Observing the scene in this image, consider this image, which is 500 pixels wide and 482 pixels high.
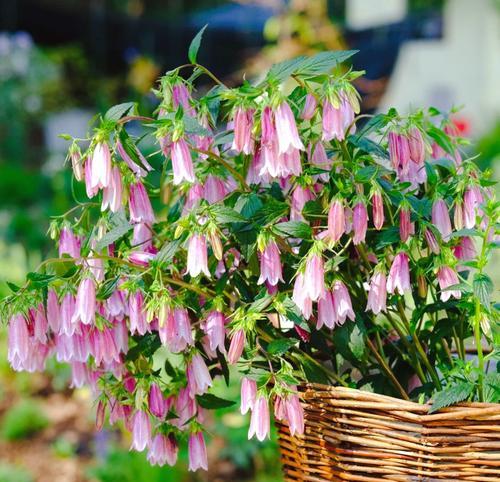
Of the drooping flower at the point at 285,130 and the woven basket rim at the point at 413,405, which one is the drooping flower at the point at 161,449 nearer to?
the woven basket rim at the point at 413,405

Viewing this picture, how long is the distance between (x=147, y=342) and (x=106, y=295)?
Answer: 0.30ft

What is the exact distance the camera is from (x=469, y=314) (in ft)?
3.44

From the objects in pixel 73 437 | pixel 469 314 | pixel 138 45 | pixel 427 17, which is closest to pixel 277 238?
pixel 469 314

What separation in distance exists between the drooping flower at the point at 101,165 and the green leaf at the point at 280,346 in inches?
9.8

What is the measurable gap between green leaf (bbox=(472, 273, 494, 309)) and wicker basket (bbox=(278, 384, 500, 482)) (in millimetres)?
106

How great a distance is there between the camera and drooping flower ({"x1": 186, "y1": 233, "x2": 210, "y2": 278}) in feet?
3.27

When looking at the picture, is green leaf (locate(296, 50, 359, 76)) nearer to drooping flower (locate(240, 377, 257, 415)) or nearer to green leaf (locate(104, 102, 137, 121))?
green leaf (locate(104, 102, 137, 121))

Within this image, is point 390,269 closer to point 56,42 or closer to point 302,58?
point 302,58

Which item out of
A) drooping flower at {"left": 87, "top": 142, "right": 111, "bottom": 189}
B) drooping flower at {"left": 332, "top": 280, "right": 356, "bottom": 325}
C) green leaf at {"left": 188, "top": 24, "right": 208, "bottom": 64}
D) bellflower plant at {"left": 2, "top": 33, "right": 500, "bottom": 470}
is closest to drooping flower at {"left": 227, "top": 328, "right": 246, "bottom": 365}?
bellflower plant at {"left": 2, "top": 33, "right": 500, "bottom": 470}

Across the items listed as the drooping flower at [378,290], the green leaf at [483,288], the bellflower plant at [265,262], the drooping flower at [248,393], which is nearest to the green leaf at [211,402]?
the bellflower plant at [265,262]

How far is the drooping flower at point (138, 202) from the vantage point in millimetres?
1064

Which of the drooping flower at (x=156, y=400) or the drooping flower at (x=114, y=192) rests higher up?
the drooping flower at (x=114, y=192)

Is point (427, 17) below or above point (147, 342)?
above

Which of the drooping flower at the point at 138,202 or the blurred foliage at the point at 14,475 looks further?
the blurred foliage at the point at 14,475
